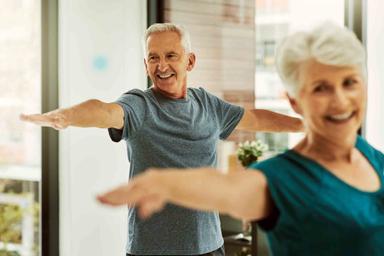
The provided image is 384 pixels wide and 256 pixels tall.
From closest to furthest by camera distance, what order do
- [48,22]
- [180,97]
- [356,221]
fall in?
[356,221] < [180,97] < [48,22]

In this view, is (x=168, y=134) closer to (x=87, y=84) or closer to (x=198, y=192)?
(x=198, y=192)

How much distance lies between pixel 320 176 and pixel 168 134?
35.5 inches

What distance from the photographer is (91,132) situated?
3.07 m

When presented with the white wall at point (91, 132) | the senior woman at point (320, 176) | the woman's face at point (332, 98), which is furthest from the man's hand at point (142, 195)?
the white wall at point (91, 132)

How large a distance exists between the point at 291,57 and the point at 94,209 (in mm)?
2249

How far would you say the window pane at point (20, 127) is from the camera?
Answer: 124 inches

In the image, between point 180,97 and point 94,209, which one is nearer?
point 180,97

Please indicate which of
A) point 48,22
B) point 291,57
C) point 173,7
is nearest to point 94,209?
point 48,22

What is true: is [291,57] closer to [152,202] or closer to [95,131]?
[152,202]

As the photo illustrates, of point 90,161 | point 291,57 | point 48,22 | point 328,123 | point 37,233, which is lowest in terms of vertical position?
point 37,233

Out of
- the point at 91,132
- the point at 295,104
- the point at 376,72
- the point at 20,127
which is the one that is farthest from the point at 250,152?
the point at 295,104

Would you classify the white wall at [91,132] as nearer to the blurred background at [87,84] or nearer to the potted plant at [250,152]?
the blurred background at [87,84]

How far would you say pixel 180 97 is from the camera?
78.8 inches

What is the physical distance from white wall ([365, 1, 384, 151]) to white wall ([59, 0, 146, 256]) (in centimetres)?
135
